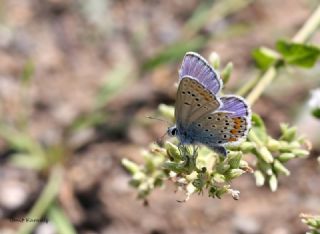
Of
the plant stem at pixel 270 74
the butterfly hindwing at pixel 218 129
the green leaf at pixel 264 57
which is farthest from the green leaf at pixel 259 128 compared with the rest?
the green leaf at pixel 264 57

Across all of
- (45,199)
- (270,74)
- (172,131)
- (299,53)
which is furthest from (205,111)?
(45,199)

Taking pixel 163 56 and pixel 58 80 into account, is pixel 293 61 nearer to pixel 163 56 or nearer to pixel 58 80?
pixel 163 56

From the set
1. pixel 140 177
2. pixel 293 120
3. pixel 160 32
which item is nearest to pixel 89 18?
pixel 160 32

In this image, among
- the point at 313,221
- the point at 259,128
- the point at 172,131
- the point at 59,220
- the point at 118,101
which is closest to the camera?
the point at 313,221

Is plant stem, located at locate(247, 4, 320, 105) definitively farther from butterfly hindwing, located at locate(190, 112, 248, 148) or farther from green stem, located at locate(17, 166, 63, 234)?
green stem, located at locate(17, 166, 63, 234)

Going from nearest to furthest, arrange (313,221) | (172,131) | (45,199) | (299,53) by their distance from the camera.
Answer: (313,221) → (172,131) → (299,53) → (45,199)

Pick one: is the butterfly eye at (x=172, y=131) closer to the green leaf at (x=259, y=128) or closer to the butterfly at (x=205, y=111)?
the butterfly at (x=205, y=111)

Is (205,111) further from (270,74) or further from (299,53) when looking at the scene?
(299,53)
